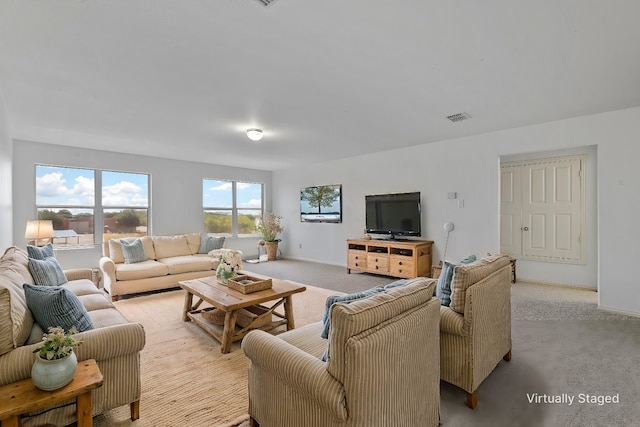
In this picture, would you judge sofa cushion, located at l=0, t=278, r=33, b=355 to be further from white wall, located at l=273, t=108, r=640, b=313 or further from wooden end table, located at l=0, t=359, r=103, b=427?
white wall, located at l=273, t=108, r=640, b=313

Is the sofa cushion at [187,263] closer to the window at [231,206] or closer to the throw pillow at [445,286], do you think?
the window at [231,206]

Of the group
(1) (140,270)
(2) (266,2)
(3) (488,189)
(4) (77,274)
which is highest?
(2) (266,2)

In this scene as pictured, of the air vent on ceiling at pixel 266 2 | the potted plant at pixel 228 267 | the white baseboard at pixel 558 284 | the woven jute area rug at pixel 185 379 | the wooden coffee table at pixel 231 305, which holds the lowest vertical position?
the woven jute area rug at pixel 185 379

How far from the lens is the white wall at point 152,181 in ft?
16.4

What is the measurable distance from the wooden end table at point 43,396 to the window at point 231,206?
235 inches

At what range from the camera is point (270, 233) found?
7.86 metres

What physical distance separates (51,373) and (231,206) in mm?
6633

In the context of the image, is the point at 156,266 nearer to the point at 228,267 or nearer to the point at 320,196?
the point at 228,267

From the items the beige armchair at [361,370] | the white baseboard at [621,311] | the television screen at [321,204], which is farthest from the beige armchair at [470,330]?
the television screen at [321,204]

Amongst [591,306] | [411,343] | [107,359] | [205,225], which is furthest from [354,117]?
[205,225]

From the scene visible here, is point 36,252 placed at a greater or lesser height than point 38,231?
lesser

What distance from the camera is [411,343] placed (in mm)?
1475

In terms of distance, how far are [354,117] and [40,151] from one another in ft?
17.5

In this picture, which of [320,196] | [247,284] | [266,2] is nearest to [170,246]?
[247,284]
